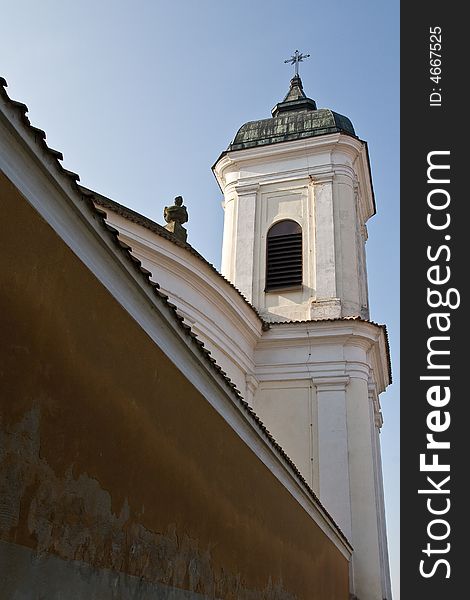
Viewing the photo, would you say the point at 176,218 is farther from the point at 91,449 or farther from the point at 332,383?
the point at 91,449

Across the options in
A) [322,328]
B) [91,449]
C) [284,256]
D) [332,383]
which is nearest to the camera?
[91,449]

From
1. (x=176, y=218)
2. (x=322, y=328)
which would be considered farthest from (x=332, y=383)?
(x=176, y=218)

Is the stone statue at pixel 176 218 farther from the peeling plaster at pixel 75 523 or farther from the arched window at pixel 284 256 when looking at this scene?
the peeling plaster at pixel 75 523

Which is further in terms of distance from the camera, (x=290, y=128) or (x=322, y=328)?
(x=290, y=128)

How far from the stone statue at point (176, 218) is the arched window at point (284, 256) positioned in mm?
2883

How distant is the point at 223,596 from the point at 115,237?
9.53 feet

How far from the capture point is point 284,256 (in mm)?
15773

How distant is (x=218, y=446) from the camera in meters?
4.93

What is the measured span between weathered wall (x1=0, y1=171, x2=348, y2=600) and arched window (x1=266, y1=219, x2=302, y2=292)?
10.5 meters

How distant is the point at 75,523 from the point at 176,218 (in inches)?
432

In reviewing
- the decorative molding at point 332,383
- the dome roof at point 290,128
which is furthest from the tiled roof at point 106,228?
the dome roof at point 290,128

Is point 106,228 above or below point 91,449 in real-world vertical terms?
above

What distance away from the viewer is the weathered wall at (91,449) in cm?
268

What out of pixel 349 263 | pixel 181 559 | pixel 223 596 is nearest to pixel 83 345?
pixel 181 559
